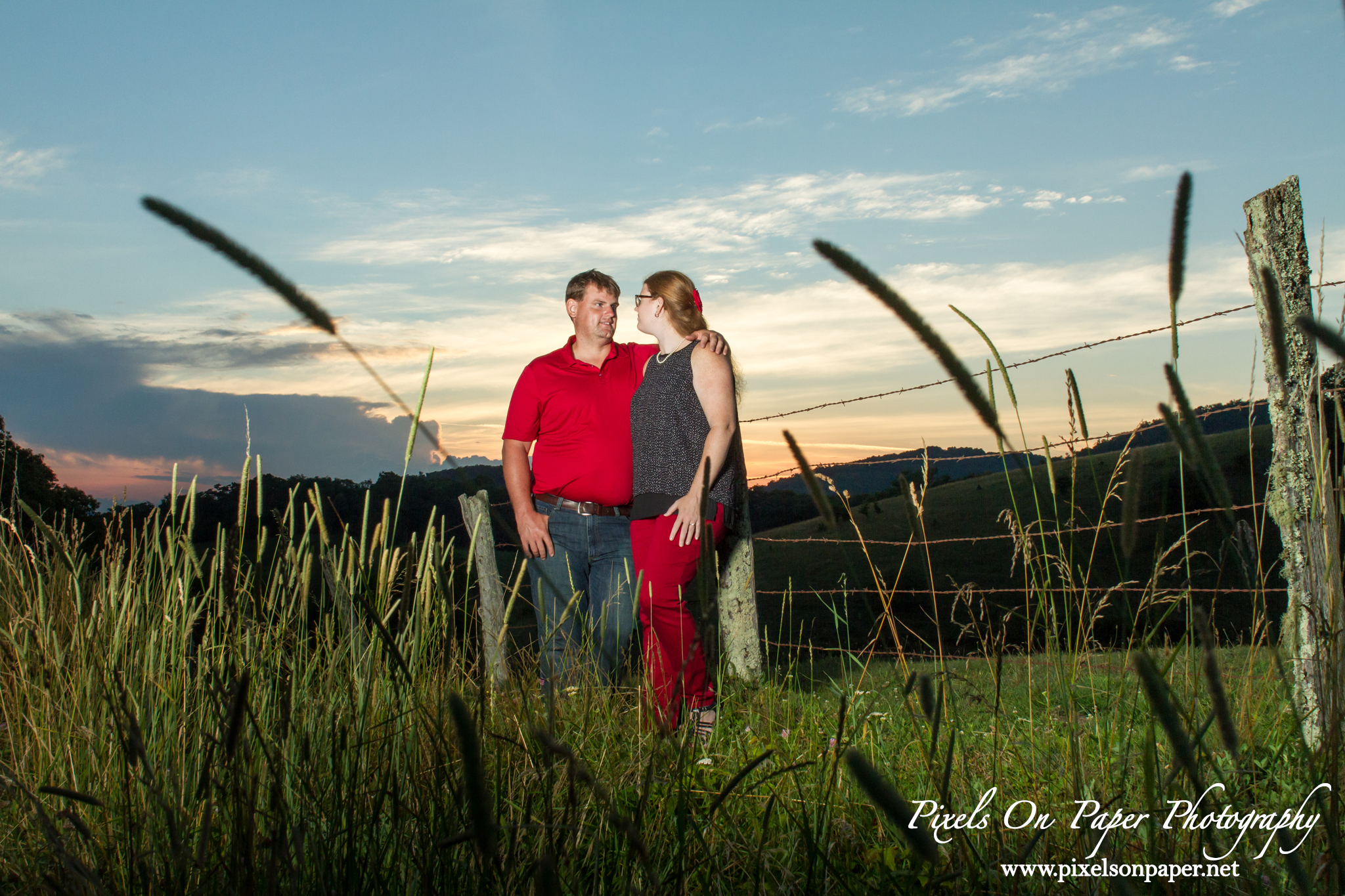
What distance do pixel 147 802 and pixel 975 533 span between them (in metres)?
10.2

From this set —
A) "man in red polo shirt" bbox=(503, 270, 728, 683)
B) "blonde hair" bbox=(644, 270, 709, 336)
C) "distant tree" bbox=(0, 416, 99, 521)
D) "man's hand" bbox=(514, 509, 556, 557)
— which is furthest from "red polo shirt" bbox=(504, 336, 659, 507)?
"distant tree" bbox=(0, 416, 99, 521)

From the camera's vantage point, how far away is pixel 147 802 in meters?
1.39

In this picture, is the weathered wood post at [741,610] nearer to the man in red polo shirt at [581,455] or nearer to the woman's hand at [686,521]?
the man in red polo shirt at [581,455]

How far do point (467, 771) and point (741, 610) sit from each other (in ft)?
12.7

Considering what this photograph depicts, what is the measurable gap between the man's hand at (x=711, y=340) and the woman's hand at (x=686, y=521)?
58 cm

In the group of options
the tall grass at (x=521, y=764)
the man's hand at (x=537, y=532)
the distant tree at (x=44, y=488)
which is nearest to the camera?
the tall grass at (x=521, y=764)

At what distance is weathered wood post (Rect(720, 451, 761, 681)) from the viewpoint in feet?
14.1

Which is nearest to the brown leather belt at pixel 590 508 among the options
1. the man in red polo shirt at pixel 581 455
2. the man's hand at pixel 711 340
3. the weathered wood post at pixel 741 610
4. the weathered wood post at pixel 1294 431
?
the man in red polo shirt at pixel 581 455

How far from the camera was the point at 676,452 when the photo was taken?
3.27m

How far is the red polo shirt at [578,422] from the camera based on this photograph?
12.5 ft

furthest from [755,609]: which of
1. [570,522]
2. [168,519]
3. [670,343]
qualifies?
[168,519]

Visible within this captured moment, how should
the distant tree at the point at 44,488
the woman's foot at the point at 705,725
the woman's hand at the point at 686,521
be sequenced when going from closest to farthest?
the woman's foot at the point at 705,725 < the woman's hand at the point at 686,521 < the distant tree at the point at 44,488

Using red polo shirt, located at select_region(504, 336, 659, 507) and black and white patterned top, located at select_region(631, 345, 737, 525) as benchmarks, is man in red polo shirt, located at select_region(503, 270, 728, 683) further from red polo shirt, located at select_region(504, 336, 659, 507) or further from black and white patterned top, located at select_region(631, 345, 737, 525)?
black and white patterned top, located at select_region(631, 345, 737, 525)

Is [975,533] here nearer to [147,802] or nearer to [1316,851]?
[1316,851]
